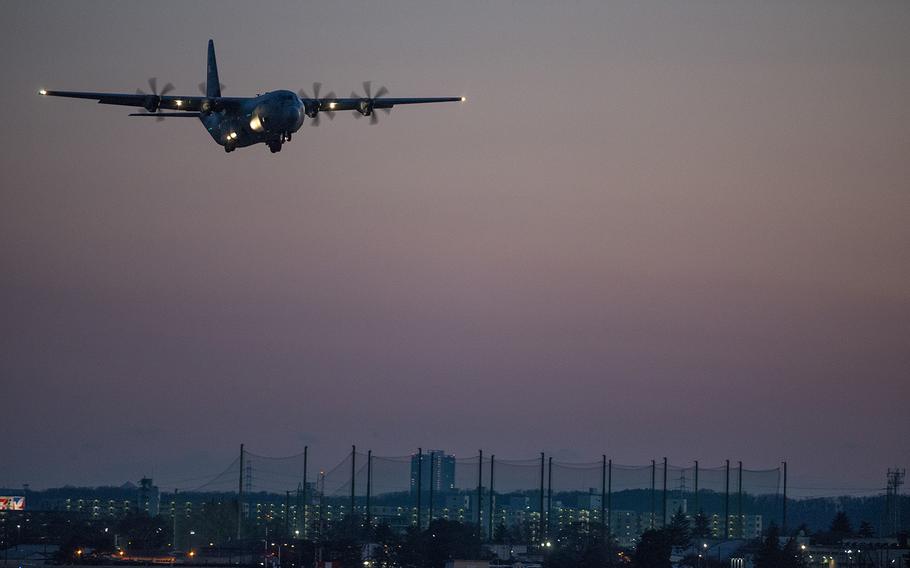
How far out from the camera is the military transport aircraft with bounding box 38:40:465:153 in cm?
6069

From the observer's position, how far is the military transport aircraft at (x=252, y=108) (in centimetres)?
6069

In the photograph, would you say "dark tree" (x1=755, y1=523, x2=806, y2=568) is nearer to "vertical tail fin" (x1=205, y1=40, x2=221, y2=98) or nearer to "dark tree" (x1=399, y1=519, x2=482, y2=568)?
"dark tree" (x1=399, y1=519, x2=482, y2=568)

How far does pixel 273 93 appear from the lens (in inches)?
2411

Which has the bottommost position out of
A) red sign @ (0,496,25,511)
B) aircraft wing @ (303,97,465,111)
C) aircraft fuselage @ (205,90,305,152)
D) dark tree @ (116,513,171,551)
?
dark tree @ (116,513,171,551)

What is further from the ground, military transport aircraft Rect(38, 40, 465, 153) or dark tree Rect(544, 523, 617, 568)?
military transport aircraft Rect(38, 40, 465, 153)

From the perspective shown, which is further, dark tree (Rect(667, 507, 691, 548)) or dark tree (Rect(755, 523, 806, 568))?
dark tree (Rect(667, 507, 691, 548))

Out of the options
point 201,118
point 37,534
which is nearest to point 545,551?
point 201,118

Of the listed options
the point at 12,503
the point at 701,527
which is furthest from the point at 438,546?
the point at 12,503

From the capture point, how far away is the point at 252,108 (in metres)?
62.2

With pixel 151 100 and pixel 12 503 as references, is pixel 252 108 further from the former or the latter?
pixel 12 503

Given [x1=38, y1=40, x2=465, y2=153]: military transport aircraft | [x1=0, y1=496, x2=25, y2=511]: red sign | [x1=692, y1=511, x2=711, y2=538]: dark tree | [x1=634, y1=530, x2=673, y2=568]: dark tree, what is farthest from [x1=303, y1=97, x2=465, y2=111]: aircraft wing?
[x1=0, y1=496, x2=25, y2=511]: red sign

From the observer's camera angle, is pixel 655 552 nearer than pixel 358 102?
No

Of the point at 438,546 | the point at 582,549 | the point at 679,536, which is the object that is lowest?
the point at 582,549

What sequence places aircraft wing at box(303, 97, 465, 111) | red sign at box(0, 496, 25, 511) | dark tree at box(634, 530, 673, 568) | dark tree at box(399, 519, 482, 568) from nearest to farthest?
1. aircraft wing at box(303, 97, 465, 111)
2. dark tree at box(634, 530, 673, 568)
3. dark tree at box(399, 519, 482, 568)
4. red sign at box(0, 496, 25, 511)
